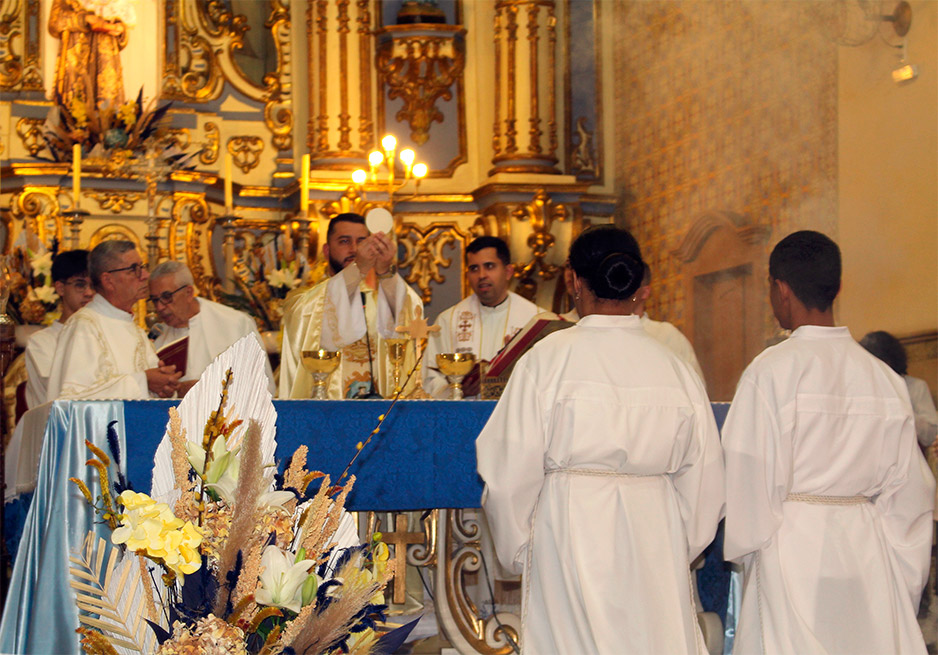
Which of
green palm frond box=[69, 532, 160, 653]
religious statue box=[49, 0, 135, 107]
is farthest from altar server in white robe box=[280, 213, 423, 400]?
green palm frond box=[69, 532, 160, 653]

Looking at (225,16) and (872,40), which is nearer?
(872,40)

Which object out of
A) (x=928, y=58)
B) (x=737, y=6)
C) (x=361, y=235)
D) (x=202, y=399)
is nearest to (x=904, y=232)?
(x=928, y=58)

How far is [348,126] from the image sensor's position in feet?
25.3

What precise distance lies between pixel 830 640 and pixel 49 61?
6354 millimetres

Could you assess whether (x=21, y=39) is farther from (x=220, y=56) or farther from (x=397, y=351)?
(x=397, y=351)

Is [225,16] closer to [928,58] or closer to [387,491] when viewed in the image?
[928,58]

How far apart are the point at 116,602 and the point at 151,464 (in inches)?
95.4

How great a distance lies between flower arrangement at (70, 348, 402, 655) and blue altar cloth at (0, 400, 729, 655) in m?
2.29

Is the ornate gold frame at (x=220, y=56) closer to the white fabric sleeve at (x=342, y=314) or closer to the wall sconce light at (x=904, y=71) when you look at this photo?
the white fabric sleeve at (x=342, y=314)

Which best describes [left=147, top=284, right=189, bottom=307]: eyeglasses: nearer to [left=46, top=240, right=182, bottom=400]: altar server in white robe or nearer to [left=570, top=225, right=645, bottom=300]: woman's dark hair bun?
[left=46, top=240, right=182, bottom=400]: altar server in white robe

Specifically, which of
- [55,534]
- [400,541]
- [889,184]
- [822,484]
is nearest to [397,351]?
[400,541]

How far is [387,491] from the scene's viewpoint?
12.7ft

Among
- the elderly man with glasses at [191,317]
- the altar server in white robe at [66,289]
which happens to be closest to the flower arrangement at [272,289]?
the elderly man with glasses at [191,317]

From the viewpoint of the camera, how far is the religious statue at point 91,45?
763 centimetres
